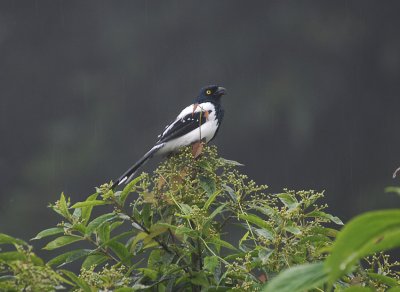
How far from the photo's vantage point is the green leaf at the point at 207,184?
1552 millimetres

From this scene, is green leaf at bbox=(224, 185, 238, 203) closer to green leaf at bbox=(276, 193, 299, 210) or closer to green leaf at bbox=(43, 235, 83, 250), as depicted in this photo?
green leaf at bbox=(276, 193, 299, 210)

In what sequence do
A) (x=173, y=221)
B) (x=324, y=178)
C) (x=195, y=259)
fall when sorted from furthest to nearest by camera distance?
(x=324, y=178) → (x=173, y=221) → (x=195, y=259)

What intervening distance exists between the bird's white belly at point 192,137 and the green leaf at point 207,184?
6.36ft

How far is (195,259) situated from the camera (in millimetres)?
1367

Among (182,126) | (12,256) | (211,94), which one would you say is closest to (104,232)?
(12,256)

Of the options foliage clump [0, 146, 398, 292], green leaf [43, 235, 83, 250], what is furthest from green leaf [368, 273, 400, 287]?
green leaf [43, 235, 83, 250]

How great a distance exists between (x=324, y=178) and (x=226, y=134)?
1.47 m

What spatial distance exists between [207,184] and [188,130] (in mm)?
2346

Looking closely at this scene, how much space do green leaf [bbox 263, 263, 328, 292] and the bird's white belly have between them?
2.98 metres

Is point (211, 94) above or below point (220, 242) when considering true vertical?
above

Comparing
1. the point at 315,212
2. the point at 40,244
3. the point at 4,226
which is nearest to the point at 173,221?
the point at 315,212

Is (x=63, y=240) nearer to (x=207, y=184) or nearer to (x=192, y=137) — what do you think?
(x=207, y=184)

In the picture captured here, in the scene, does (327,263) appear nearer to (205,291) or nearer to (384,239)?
(384,239)

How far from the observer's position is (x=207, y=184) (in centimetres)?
158
